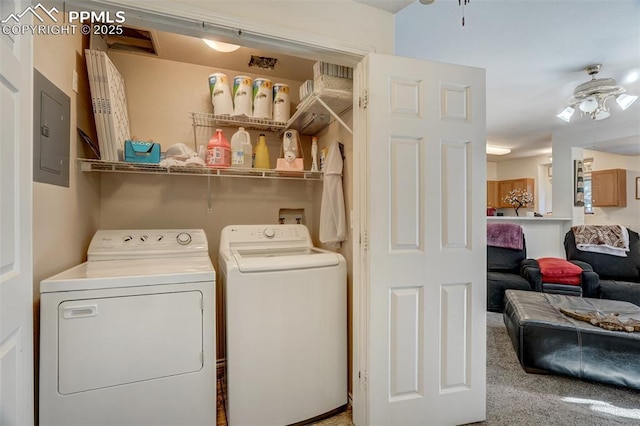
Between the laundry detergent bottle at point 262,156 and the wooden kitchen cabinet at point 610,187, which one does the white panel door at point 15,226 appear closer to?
the laundry detergent bottle at point 262,156

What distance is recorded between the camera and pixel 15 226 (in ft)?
3.09

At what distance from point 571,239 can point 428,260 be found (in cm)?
387

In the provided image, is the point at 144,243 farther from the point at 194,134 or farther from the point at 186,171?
the point at 194,134

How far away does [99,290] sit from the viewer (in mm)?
1362

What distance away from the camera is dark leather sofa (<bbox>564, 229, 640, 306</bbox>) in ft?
11.3

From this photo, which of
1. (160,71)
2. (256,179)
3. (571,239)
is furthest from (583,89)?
(160,71)

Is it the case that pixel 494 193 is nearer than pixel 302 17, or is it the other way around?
pixel 302 17

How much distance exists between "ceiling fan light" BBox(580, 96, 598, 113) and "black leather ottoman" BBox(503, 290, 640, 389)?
6.35 ft

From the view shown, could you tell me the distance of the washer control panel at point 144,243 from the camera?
1.85 metres

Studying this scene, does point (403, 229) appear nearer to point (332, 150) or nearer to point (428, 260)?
point (428, 260)

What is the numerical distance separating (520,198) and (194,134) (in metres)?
6.87

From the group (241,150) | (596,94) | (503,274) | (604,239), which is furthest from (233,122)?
(604,239)

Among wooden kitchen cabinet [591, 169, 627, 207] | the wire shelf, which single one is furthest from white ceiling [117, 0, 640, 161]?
wooden kitchen cabinet [591, 169, 627, 207]

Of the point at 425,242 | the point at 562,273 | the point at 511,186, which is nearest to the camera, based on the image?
the point at 425,242
